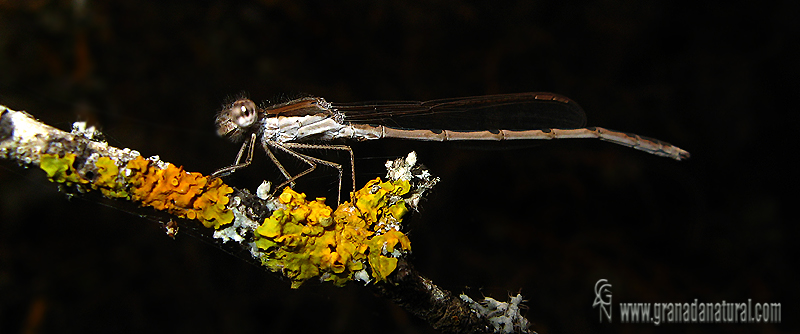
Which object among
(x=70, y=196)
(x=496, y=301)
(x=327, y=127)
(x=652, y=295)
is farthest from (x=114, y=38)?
(x=652, y=295)

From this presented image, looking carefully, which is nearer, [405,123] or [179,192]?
[179,192]

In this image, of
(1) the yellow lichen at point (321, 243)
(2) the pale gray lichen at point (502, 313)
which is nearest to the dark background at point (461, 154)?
(2) the pale gray lichen at point (502, 313)

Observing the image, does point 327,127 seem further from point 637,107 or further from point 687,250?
point 687,250

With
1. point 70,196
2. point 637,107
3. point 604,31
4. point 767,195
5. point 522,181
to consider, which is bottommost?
point 70,196

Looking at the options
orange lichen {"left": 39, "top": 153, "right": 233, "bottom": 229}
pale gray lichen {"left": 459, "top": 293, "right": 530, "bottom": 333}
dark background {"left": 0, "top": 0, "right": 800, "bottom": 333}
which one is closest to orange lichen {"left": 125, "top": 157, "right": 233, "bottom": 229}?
orange lichen {"left": 39, "top": 153, "right": 233, "bottom": 229}

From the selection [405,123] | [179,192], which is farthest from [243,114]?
[405,123]

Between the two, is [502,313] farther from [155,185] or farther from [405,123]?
[155,185]

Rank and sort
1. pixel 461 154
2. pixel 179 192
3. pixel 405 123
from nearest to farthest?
pixel 179 192 < pixel 405 123 < pixel 461 154

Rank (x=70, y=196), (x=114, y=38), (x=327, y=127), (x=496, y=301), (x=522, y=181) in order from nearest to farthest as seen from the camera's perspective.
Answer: (x=70, y=196) < (x=496, y=301) < (x=327, y=127) < (x=114, y=38) < (x=522, y=181)
